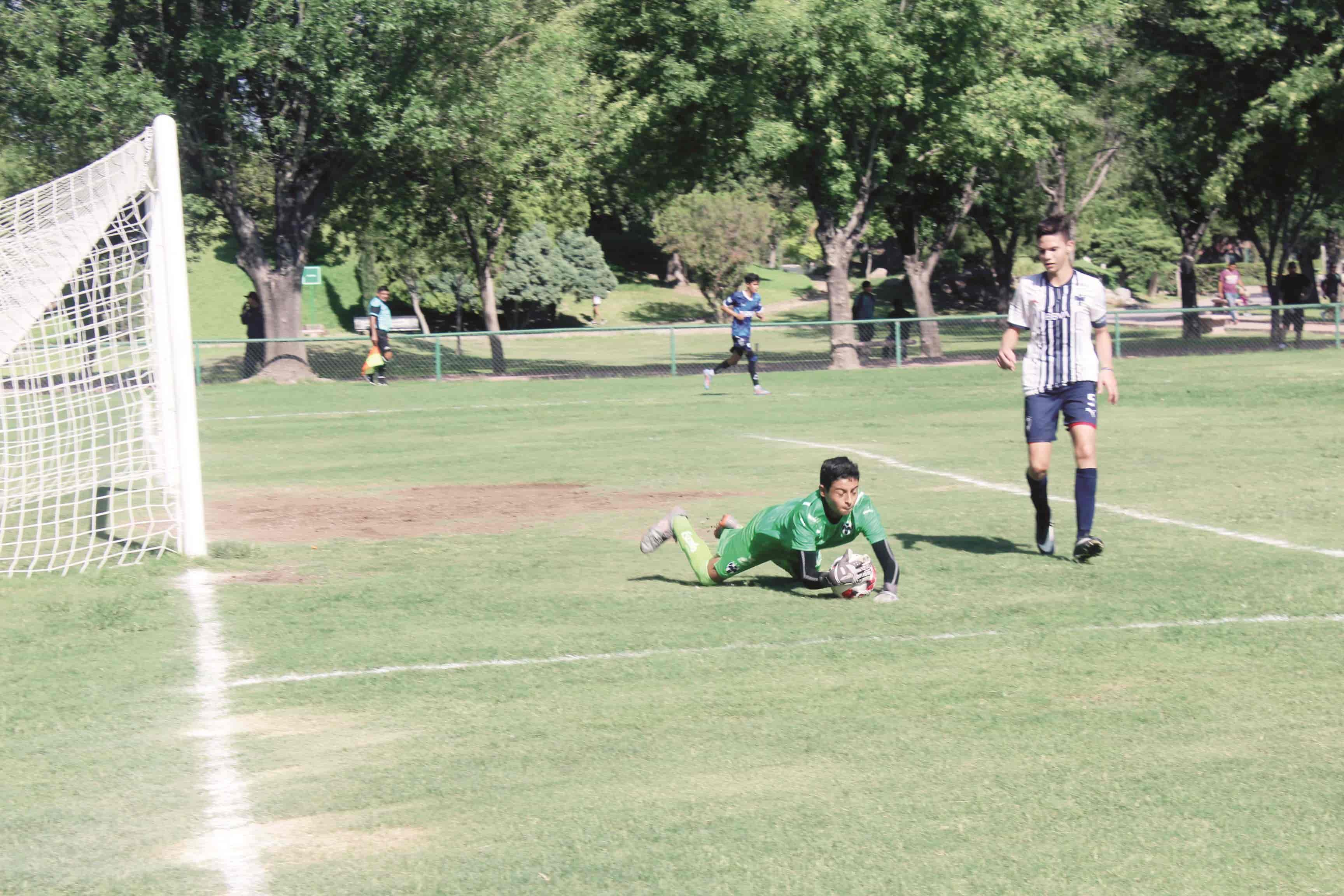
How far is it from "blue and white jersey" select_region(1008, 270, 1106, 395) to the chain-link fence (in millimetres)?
22292

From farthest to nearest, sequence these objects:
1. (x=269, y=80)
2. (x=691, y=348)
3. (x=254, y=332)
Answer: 1. (x=254, y=332)
2. (x=691, y=348)
3. (x=269, y=80)

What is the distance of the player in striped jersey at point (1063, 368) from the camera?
30.0 ft

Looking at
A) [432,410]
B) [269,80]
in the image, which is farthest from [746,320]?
[269,80]

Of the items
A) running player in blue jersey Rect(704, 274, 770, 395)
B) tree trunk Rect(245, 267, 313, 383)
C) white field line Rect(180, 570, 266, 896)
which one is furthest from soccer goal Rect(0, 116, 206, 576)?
tree trunk Rect(245, 267, 313, 383)

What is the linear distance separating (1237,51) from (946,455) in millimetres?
23107

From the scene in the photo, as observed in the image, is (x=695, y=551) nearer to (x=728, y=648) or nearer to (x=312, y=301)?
(x=728, y=648)

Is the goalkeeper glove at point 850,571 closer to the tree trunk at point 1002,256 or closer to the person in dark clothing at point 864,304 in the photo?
the person in dark clothing at point 864,304

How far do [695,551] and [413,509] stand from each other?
459 cm

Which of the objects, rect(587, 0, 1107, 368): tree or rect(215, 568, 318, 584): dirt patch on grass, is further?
rect(587, 0, 1107, 368): tree

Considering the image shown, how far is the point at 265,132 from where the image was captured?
1300 inches

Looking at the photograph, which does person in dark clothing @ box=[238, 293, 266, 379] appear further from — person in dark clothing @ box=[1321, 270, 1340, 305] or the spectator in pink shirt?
the spectator in pink shirt

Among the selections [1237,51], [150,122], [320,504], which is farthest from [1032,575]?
[1237,51]

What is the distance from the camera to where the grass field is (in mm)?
4363

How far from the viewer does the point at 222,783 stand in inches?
204
